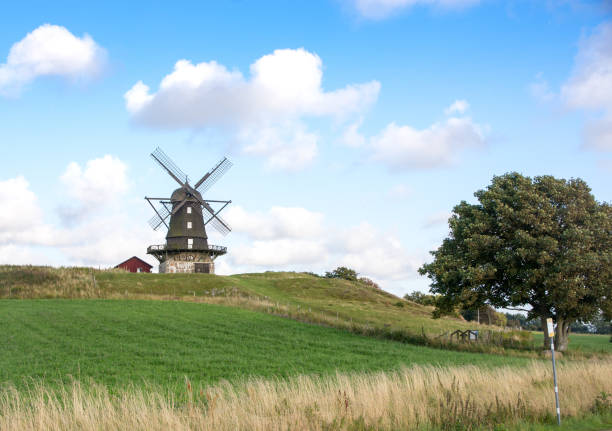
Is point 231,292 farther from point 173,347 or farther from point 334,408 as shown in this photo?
point 334,408

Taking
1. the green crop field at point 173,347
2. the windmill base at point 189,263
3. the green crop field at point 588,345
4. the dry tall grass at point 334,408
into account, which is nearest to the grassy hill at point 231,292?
the windmill base at point 189,263

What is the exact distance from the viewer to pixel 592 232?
36188 mm

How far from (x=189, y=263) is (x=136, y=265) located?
1593 cm

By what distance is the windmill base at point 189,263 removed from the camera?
8450cm

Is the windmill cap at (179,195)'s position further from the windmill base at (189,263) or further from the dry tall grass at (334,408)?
the dry tall grass at (334,408)

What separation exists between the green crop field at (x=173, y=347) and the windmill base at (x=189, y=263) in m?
34.6

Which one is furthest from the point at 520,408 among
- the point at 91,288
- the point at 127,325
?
the point at 91,288

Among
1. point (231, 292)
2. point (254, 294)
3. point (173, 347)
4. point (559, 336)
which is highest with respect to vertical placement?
point (231, 292)

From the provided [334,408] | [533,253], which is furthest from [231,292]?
[334,408]

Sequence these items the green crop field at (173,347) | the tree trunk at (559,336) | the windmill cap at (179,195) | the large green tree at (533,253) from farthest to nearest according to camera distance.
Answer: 1. the windmill cap at (179,195)
2. the tree trunk at (559,336)
3. the large green tree at (533,253)
4. the green crop field at (173,347)

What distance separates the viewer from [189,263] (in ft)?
279

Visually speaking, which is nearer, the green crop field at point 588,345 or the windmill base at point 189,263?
the green crop field at point 588,345

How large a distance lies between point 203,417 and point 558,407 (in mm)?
9462

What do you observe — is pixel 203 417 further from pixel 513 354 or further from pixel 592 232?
pixel 592 232
